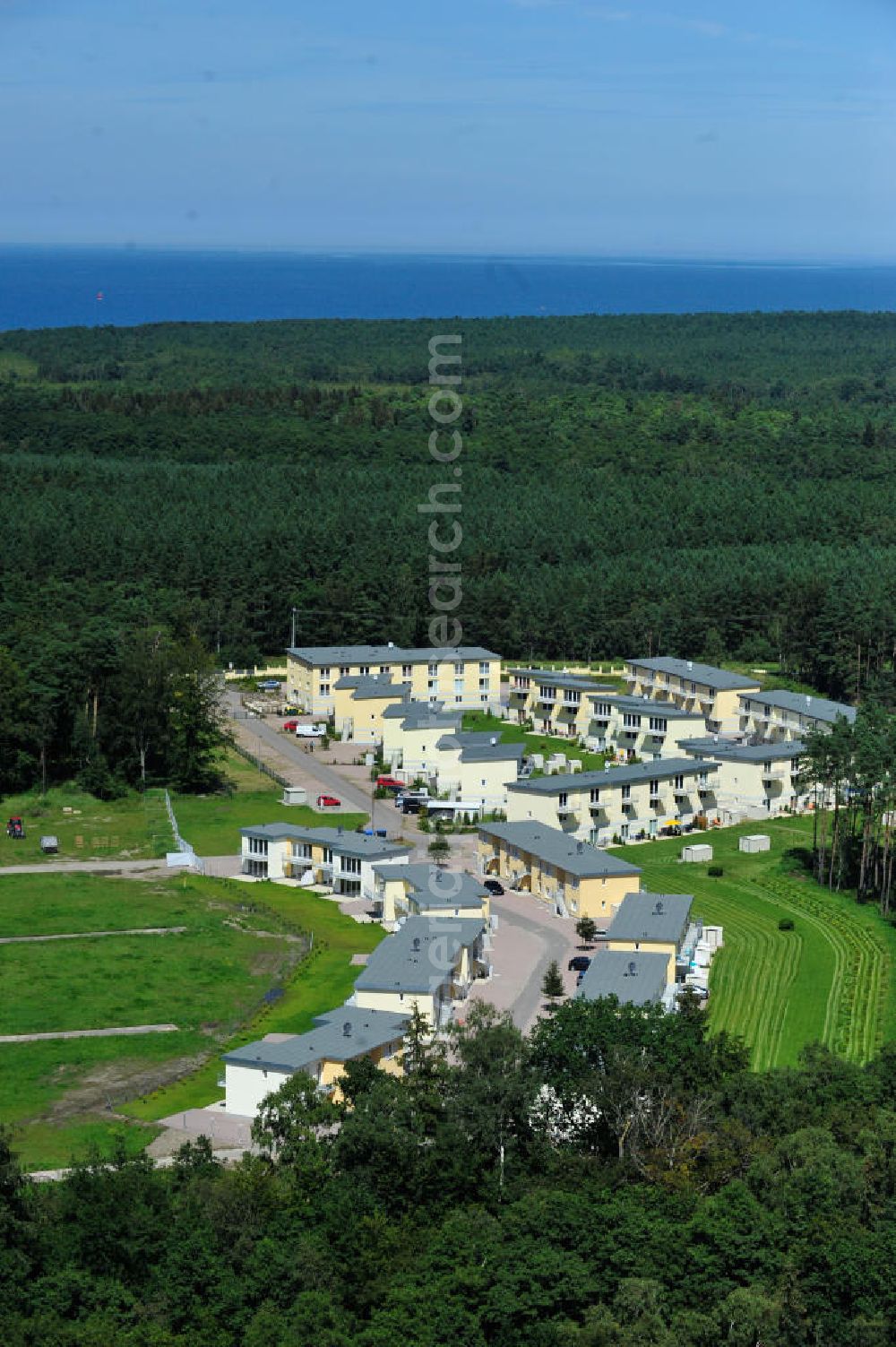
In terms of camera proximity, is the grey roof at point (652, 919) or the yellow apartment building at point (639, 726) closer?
the grey roof at point (652, 919)

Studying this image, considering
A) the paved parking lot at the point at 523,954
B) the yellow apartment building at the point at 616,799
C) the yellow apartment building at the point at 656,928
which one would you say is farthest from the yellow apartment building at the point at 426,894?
the yellow apartment building at the point at 616,799

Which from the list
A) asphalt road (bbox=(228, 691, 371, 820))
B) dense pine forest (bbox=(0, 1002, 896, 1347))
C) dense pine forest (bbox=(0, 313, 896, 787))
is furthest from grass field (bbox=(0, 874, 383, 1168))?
dense pine forest (bbox=(0, 313, 896, 787))

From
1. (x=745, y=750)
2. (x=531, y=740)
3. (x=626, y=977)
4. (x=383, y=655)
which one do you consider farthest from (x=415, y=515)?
(x=626, y=977)

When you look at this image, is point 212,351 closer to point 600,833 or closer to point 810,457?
point 810,457

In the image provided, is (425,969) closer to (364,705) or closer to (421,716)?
(421,716)

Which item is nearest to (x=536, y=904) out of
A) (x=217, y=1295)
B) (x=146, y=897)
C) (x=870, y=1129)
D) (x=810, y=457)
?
(x=146, y=897)

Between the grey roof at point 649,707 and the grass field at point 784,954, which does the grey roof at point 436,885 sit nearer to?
the grass field at point 784,954
